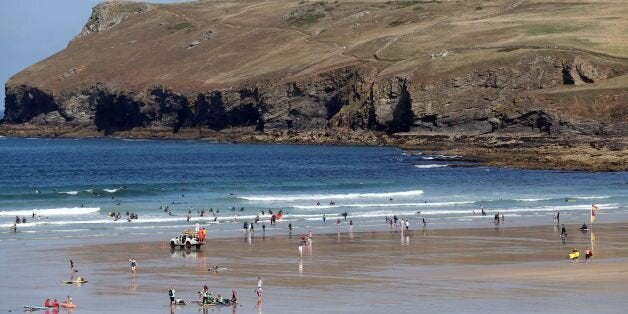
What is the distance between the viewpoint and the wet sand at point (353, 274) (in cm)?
4356

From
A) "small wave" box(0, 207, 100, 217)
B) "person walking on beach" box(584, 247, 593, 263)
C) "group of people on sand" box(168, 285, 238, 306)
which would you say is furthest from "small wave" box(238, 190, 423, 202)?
"group of people on sand" box(168, 285, 238, 306)

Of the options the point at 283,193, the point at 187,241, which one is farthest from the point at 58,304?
the point at 283,193

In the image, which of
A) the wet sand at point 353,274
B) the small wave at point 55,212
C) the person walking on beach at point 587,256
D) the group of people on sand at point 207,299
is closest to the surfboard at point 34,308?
the wet sand at point 353,274

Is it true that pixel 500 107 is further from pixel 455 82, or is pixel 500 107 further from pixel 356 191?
pixel 356 191

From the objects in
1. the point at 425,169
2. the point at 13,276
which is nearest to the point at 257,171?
the point at 425,169

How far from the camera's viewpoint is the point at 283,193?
95.6 metres

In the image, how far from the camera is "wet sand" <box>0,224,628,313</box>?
43562 millimetres

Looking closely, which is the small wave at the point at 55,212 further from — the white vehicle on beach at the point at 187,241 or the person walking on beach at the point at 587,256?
the person walking on beach at the point at 587,256

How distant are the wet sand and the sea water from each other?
787 cm

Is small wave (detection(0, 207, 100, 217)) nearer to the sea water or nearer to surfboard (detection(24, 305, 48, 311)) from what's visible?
the sea water

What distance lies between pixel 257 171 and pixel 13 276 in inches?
2629

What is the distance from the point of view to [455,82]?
150750 millimetres

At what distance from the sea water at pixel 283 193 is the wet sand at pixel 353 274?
7866 mm

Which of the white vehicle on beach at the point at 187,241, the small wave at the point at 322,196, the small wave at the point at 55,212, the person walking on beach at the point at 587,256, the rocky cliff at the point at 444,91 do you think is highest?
the rocky cliff at the point at 444,91
